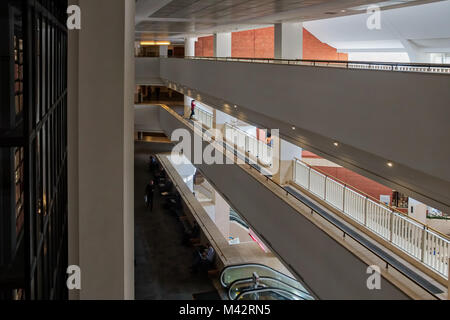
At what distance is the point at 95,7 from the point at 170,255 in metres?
16.1

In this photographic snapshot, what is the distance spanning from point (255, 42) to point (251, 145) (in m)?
12.8

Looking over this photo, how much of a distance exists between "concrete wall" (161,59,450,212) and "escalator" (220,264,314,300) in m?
5.23

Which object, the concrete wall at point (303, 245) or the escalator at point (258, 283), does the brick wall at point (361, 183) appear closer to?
the escalator at point (258, 283)

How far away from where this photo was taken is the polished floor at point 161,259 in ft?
49.3

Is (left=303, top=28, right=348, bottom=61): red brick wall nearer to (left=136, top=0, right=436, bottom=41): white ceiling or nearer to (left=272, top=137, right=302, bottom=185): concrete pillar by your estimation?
(left=136, top=0, right=436, bottom=41): white ceiling

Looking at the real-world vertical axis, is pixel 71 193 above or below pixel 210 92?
below

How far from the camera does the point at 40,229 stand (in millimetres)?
3822

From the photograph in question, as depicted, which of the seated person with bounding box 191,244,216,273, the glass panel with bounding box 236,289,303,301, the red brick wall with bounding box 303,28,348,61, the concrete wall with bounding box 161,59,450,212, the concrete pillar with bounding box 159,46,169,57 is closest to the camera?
the concrete wall with bounding box 161,59,450,212

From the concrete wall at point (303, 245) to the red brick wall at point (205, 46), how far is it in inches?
752

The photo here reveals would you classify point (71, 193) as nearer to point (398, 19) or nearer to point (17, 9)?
point (17, 9)

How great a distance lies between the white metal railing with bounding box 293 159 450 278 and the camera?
8086mm

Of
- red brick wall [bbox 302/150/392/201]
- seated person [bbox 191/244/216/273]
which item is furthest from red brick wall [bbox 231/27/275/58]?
seated person [bbox 191/244/216/273]

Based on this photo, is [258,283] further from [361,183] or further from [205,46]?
[205,46]

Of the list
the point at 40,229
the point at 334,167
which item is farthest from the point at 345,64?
the point at 334,167
